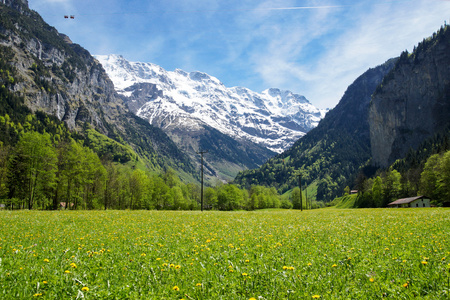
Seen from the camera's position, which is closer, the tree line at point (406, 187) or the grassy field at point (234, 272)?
the grassy field at point (234, 272)

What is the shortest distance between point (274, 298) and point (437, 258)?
5748 millimetres

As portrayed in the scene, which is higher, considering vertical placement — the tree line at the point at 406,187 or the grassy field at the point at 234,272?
the tree line at the point at 406,187

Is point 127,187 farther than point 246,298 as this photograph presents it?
Yes

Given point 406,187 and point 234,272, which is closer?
point 234,272

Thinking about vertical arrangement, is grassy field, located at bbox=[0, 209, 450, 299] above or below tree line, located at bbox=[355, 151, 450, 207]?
below

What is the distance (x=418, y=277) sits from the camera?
6074 millimetres

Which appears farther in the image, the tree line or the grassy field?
the tree line

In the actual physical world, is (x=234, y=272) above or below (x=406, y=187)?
below

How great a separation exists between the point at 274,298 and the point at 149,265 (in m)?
4.01

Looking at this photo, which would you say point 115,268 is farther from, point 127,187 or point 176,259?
point 127,187

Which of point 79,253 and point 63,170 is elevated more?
point 63,170

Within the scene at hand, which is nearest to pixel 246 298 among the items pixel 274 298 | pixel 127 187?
pixel 274 298

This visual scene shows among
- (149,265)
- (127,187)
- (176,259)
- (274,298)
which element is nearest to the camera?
(274,298)

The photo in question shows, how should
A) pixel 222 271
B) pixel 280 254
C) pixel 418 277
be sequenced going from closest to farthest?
pixel 418 277
pixel 222 271
pixel 280 254
